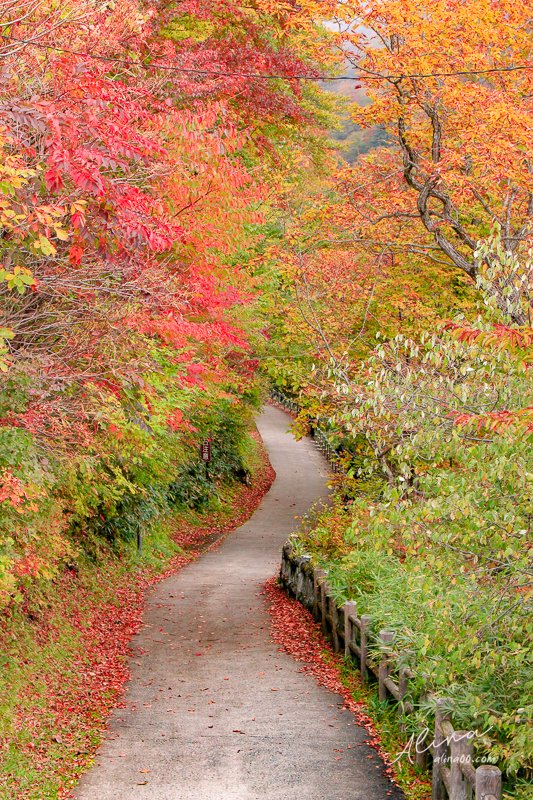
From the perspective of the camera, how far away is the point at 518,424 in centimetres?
514

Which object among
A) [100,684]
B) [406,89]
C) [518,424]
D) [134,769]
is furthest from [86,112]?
[406,89]

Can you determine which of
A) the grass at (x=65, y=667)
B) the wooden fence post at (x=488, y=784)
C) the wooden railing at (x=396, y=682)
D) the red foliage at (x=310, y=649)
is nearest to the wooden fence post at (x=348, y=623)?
the wooden railing at (x=396, y=682)

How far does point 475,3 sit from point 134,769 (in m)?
11.5

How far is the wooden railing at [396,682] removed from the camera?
22.0ft

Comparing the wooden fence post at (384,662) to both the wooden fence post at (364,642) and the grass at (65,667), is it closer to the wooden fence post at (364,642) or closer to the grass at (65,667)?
the wooden fence post at (364,642)

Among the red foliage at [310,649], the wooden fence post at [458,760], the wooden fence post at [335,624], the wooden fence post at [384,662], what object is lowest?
the red foliage at [310,649]

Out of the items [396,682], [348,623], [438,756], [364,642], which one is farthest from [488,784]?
[348,623]

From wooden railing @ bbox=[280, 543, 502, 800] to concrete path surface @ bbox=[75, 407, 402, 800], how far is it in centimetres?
56

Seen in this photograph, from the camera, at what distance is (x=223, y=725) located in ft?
31.1

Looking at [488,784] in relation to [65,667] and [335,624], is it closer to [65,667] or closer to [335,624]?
[335,624]

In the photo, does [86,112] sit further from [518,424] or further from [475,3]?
[475,3]

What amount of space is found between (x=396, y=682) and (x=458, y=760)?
101 inches

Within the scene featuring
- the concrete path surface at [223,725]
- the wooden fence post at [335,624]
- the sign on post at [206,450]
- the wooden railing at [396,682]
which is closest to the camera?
the wooden railing at [396,682]

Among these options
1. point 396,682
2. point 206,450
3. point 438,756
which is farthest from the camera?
point 206,450
